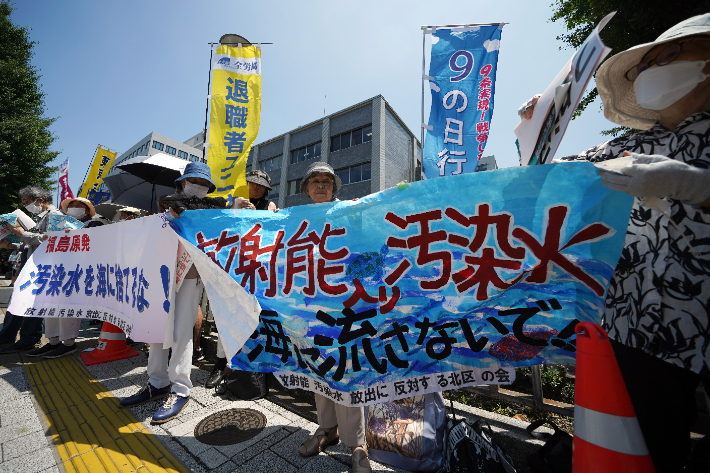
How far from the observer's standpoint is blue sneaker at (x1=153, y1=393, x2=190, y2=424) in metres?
2.58

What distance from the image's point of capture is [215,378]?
3357mm

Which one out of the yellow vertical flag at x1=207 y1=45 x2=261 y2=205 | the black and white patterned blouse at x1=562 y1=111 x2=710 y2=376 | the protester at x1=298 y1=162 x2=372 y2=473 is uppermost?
the yellow vertical flag at x1=207 y1=45 x2=261 y2=205

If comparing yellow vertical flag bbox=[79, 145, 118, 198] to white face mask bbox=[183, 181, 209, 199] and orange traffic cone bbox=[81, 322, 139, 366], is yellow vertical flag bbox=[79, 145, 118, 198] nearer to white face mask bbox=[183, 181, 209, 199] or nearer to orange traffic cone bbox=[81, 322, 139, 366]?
orange traffic cone bbox=[81, 322, 139, 366]

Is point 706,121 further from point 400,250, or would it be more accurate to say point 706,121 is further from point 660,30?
point 660,30

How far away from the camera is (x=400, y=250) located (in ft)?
6.08

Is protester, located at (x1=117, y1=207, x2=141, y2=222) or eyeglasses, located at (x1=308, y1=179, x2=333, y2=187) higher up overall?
eyeglasses, located at (x1=308, y1=179, x2=333, y2=187)

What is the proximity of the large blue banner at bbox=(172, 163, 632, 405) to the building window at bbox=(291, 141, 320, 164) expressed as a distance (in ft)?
75.6

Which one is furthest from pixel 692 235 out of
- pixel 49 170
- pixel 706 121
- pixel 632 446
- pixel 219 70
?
pixel 49 170

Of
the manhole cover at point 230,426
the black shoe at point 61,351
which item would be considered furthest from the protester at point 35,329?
the manhole cover at point 230,426

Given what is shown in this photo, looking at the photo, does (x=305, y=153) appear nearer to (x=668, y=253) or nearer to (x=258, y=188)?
(x=258, y=188)

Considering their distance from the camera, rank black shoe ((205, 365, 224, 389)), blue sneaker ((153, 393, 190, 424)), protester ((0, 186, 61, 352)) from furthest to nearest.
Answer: protester ((0, 186, 61, 352)) < black shoe ((205, 365, 224, 389)) < blue sneaker ((153, 393, 190, 424))

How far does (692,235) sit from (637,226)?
0.21 metres

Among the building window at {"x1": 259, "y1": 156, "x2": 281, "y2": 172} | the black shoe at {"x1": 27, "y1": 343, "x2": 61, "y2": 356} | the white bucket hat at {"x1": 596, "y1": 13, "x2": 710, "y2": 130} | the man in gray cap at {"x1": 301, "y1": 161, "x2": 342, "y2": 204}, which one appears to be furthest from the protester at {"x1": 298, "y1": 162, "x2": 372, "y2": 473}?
the building window at {"x1": 259, "y1": 156, "x2": 281, "y2": 172}

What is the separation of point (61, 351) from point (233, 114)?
5150 millimetres
